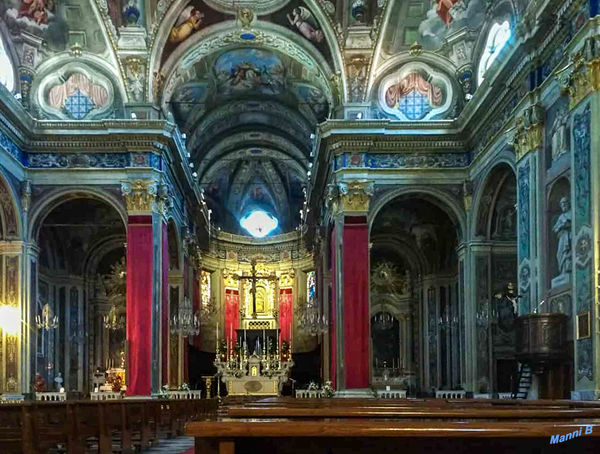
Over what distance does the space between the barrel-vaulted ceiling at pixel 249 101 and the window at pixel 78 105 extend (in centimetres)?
204

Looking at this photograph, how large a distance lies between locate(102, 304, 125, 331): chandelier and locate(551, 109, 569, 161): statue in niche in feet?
60.3

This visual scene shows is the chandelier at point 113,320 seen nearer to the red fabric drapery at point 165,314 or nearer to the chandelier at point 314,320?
the red fabric drapery at point 165,314

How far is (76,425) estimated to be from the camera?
8.34 meters

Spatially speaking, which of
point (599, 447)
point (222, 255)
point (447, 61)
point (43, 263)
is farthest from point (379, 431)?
point (222, 255)

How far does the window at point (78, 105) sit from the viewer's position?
913 inches

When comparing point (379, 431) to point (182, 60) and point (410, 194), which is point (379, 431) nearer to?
point (410, 194)

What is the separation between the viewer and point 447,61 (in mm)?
22938

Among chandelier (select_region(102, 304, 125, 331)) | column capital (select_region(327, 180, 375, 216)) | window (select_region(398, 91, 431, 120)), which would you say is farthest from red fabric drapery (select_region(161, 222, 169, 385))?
window (select_region(398, 91, 431, 120))

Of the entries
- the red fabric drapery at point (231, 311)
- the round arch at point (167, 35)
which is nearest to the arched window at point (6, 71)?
the round arch at point (167, 35)

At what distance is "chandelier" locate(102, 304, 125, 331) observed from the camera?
29625 millimetres

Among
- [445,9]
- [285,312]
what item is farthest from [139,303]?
[285,312]

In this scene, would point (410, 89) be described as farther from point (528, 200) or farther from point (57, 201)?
point (57, 201)

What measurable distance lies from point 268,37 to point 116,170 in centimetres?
573

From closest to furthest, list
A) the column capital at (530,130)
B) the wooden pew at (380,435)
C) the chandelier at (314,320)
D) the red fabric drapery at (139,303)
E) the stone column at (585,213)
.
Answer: the wooden pew at (380,435)
the stone column at (585,213)
the column capital at (530,130)
the red fabric drapery at (139,303)
the chandelier at (314,320)
